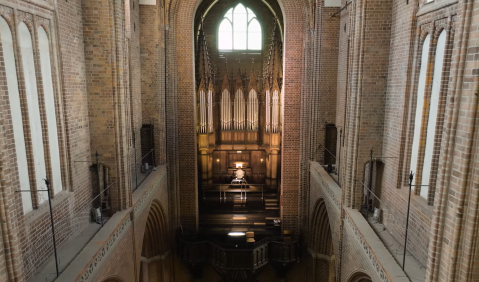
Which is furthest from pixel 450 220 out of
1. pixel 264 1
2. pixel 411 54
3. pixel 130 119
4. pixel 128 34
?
pixel 264 1

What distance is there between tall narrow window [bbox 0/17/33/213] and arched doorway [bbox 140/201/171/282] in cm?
666

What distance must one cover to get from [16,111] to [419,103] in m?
6.99

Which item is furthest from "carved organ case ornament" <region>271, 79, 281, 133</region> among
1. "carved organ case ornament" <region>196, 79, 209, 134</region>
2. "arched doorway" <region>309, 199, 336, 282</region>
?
"arched doorway" <region>309, 199, 336, 282</region>

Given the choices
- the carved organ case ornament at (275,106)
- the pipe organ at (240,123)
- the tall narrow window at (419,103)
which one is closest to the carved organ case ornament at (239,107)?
the pipe organ at (240,123)

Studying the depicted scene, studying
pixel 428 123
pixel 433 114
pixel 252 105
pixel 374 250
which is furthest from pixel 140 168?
pixel 433 114

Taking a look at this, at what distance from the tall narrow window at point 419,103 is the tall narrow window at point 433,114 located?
0.71ft

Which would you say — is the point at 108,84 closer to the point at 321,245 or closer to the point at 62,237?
the point at 62,237

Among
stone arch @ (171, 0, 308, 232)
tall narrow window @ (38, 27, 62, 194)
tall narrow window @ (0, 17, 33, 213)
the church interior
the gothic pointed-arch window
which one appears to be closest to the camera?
the church interior

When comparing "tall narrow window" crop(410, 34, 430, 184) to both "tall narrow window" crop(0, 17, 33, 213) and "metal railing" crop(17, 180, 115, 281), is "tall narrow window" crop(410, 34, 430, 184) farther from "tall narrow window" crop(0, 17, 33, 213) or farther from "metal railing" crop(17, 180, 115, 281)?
"tall narrow window" crop(0, 17, 33, 213)

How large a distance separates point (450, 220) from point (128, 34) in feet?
32.6

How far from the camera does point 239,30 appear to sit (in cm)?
1789

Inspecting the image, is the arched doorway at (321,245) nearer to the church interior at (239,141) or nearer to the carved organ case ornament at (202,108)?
the church interior at (239,141)

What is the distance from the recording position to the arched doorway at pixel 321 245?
12.6 m

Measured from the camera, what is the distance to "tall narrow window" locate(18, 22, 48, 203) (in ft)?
19.5
